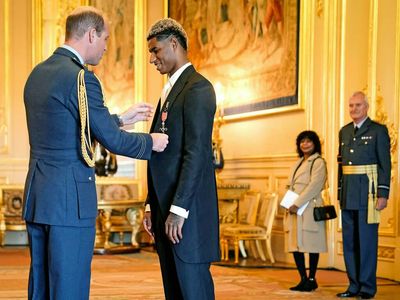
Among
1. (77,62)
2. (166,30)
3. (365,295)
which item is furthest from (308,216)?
(77,62)

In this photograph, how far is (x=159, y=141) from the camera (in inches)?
129

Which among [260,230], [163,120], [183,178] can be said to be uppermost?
[163,120]

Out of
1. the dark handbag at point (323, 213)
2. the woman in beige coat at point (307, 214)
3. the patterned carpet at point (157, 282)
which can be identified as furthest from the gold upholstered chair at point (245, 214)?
the dark handbag at point (323, 213)

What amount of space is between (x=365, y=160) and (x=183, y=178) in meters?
3.38

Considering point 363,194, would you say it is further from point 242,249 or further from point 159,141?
point 242,249

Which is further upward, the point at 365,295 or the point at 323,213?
the point at 323,213

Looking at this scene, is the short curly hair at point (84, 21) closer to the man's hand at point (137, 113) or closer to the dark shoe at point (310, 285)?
the man's hand at point (137, 113)

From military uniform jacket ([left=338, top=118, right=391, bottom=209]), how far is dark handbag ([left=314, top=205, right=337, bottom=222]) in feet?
Result: 0.95

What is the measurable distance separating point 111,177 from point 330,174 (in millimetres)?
4504

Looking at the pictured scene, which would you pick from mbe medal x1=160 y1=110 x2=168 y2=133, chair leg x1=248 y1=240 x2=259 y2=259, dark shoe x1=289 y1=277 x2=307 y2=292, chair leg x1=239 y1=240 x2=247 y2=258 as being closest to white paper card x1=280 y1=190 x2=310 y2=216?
dark shoe x1=289 y1=277 x2=307 y2=292

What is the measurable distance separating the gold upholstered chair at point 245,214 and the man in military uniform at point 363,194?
292cm

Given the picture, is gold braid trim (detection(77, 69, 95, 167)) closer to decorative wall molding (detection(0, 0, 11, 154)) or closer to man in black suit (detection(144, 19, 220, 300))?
man in black suit (detection(144, 19, 220, 300))

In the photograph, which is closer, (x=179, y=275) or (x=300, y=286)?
(x=179, y=275)

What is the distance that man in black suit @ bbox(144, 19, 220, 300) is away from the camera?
3.25 metres
